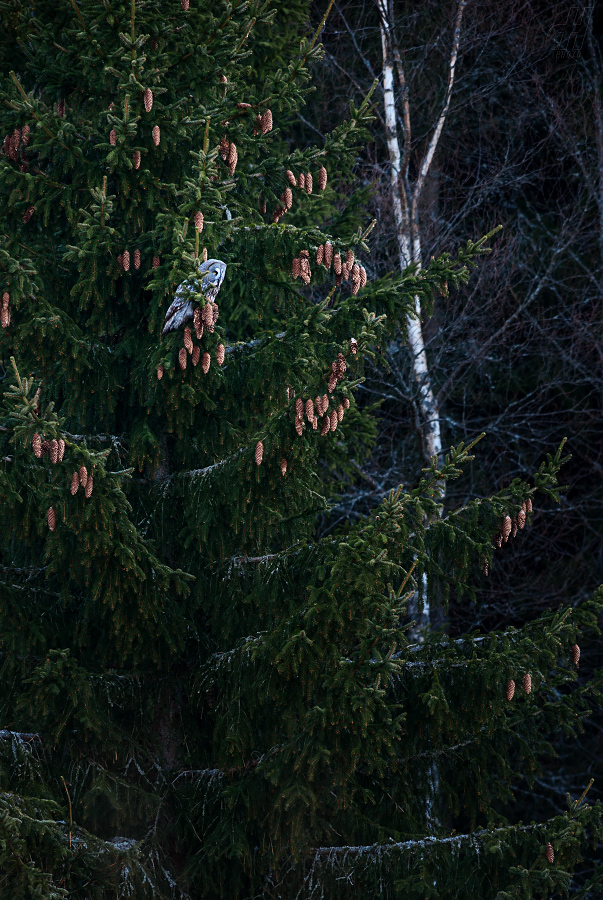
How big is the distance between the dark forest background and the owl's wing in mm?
5492

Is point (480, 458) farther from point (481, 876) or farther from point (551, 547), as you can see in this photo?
point (481, 876)

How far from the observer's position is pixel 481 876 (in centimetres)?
443

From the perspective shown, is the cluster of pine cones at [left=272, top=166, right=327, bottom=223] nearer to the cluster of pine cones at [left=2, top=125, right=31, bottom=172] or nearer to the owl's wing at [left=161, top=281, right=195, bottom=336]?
the owl's wing at [left=161, top=281, right=195, bottom=336]

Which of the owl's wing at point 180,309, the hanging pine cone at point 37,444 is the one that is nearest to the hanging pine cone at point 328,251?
the owl's wing at point 180,309

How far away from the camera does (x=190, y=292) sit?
13.1 ft

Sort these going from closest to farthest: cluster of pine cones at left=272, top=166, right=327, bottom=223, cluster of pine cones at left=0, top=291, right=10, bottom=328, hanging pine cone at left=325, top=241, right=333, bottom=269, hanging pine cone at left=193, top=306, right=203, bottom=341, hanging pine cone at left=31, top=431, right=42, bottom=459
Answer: hanging pine cone at left=31, top=431, right=42, bottom=459, hanging pine cone at left=193, top=306, right=203, bottom=341, cluster of pine cones at left=0, top=291, right=10, bottom=328, hanging pine cone at left=325, top=241, right=333, bottom=269, cluster of pine cones at left=272, top=166, right=327, bottom=223

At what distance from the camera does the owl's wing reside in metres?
4.04

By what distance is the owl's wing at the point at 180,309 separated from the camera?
159 inches

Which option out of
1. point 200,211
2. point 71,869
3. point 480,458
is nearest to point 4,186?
point 200,211

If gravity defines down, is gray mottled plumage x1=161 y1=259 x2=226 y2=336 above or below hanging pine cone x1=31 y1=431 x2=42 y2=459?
above

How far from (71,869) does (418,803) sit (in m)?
2.29

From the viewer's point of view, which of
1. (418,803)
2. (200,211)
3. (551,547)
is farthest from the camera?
(551,547)

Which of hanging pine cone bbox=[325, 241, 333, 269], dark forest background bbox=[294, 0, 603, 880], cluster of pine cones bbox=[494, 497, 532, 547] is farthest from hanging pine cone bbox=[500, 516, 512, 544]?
dark forest background bbox=[294, 0, 603, 880]

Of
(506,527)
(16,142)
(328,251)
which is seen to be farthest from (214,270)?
(506,527)
